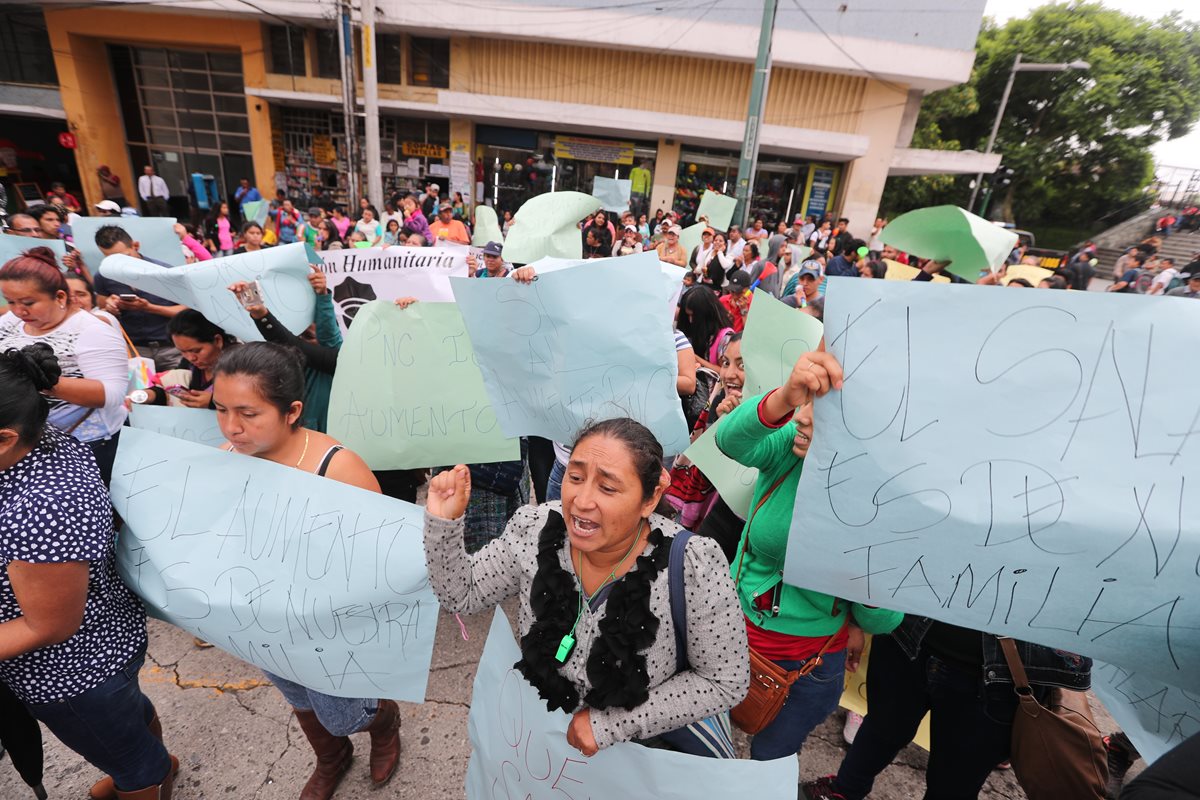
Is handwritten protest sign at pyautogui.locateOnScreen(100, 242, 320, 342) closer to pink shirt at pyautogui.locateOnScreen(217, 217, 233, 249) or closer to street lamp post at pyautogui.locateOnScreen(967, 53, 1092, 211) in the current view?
pink shirt at pyautogui.locateOnScreen(217, 217, 233, 249)

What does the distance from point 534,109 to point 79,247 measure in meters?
16.0

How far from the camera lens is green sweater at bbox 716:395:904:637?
1705 millimetres

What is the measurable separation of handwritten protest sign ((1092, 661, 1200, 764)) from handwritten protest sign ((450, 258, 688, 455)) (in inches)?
56.9

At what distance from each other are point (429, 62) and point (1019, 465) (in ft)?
73.3

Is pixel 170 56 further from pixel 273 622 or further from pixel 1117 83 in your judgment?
pixel 1117 83

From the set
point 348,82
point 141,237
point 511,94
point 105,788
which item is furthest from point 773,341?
point 511,94

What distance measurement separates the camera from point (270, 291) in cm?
289

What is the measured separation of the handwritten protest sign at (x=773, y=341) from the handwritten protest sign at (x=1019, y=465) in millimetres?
946

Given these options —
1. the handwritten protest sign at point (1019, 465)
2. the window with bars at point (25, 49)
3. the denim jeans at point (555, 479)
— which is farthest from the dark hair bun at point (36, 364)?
the window with bars at point (25, 49)

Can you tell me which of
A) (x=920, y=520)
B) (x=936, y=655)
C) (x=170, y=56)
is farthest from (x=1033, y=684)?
(x=170, y=56)

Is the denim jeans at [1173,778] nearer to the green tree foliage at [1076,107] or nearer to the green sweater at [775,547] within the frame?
the green sweater at [775,547]

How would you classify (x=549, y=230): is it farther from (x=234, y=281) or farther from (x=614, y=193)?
(x=614, y=193)

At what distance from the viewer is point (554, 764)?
150 centimetres

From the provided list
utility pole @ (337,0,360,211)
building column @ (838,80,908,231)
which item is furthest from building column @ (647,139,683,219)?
utility pole @ (337,0,360,211)
